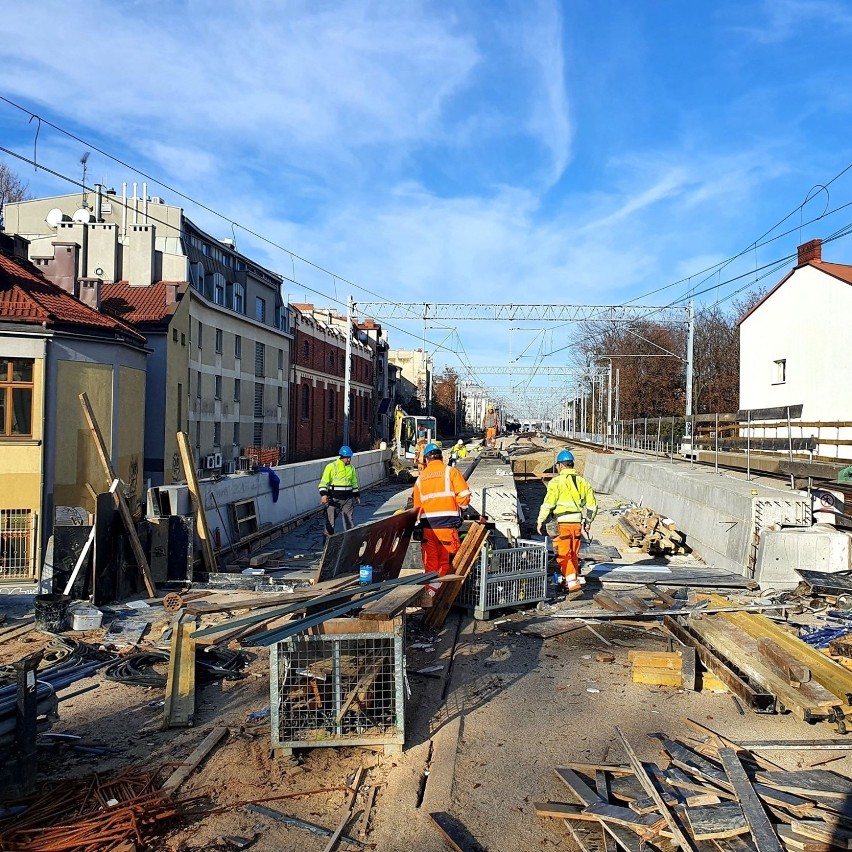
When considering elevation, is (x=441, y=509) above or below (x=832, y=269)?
below

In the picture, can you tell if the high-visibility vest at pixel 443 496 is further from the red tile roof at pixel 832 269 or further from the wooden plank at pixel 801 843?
the red tile roof at pixel 832 269

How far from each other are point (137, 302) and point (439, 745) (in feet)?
70.2

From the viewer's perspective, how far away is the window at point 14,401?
13.3 meters

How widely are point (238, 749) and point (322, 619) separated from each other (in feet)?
3.44

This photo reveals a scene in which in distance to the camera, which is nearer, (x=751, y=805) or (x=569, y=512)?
(x=751, y=805)

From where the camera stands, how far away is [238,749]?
5348mm

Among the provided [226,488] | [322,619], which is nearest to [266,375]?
[226,488]

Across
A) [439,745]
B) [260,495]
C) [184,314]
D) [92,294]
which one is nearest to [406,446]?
[184,314]

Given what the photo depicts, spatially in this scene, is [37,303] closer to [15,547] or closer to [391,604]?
[15,547]

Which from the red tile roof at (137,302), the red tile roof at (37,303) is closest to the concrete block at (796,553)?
the red tile roof at (37,303)

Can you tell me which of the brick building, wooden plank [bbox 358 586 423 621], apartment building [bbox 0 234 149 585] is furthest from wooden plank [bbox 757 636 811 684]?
the brick building

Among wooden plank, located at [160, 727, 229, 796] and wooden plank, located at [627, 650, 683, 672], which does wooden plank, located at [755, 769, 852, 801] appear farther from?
wooden plank, located at [160, 727, 229, 796]

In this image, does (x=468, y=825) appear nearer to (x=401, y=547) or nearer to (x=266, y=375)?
(x=401, y=547)

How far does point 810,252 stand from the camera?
104 feet
